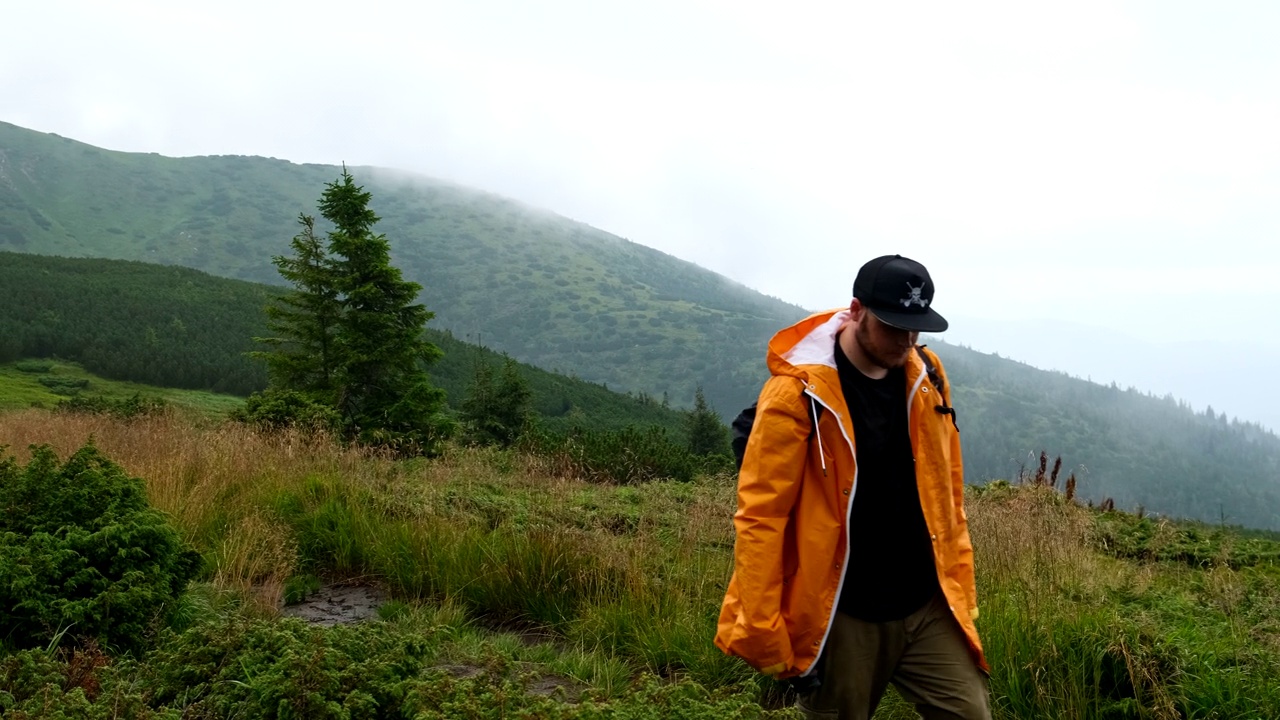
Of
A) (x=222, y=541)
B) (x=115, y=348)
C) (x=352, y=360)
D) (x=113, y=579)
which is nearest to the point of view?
(x=113, y=579)

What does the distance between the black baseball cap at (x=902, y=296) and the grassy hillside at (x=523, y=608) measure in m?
1.32

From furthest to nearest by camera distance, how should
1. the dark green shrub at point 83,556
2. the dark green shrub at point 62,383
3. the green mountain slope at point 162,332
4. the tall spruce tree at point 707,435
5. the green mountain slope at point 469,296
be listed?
the green mountain slope at point 469,296
the green mountain slope at point 162,332
the dark green shrub at point 62,383
the tall spruce tree at point 707,435
the dark green shrub at point 83,556

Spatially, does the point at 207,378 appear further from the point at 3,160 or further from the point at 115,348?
the point at 3,160

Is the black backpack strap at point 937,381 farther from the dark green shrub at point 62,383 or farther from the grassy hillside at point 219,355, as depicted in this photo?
the dark green shrub at point 62,383

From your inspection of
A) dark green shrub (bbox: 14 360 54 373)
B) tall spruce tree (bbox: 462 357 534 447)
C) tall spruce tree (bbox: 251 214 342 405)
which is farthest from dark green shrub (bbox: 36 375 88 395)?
tall spruce tree (bbox: 251 214 342 405)

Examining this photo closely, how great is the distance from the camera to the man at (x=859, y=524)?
2.72 m

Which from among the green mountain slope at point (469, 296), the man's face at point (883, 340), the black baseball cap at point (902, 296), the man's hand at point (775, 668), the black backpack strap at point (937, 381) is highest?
the black baseball cap at point (902, 296)

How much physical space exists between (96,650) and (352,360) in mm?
11321

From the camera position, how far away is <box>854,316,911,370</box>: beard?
9.21 ft

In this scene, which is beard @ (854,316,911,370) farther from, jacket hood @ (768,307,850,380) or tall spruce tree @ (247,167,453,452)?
tall spruce tree @ (247,167,453,452)

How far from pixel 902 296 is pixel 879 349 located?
203mm

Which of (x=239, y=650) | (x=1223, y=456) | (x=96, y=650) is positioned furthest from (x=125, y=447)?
(x=1223, y=456)

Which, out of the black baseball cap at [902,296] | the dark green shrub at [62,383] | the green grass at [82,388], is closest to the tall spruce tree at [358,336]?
the green grass at [82,388]

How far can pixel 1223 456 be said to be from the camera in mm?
162125
